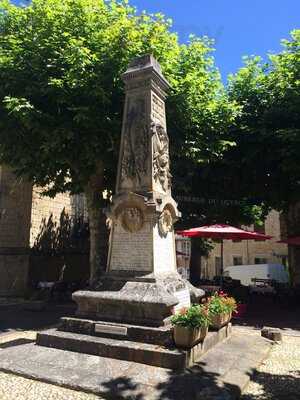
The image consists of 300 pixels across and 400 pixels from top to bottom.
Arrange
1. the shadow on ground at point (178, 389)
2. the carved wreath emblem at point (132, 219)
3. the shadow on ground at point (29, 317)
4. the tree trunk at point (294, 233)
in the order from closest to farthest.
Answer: the shadow on ground at point (178, 389) < the carved wreath emblem at point (132, 219) < the shadow on ground at point (29, 317) < the tree trunk at point (294, 233)

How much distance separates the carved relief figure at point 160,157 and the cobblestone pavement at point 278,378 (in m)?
3.92

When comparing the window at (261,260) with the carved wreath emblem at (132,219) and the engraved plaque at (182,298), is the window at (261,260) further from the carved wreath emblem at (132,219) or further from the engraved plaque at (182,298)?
the carved wreath emblem at (132,219)

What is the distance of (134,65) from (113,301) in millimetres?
5055

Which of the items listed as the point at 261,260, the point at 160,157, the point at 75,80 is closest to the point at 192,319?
the point at 160,157

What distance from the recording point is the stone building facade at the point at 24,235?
1714cm

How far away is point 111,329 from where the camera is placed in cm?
661

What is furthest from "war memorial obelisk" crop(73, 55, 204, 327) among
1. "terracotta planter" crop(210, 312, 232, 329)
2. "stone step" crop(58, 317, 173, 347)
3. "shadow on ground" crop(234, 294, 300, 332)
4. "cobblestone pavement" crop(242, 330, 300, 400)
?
"shadow on ground" crop(234, 294, 300, 332)

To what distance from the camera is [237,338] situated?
8.07 metres

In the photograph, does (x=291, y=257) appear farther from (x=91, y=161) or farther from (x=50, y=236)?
(x=91, y=161)

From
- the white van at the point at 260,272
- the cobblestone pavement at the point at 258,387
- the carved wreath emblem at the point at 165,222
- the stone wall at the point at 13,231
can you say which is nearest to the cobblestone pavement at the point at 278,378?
the cobblestone pavement at the point at 258,387

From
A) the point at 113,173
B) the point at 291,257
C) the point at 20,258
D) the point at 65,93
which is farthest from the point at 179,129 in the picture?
the point at 291,257

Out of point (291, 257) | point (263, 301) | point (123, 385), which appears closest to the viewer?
point (123, 385)

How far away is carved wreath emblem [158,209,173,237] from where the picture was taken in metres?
7.65

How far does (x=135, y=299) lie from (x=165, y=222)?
6.11ft
